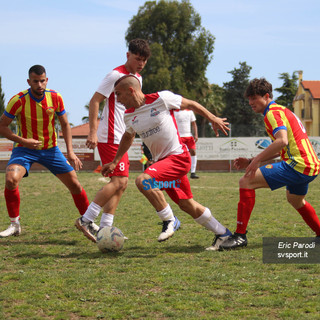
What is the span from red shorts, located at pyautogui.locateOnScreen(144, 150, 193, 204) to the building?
46446 mm

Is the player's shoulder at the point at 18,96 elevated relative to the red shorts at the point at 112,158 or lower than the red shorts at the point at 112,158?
elevated

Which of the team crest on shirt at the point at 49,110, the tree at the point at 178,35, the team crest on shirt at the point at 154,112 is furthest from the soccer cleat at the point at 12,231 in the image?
the tree at the point at 178,35

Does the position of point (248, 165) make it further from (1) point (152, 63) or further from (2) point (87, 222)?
(1) point (152, 63)

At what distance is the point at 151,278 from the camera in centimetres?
449

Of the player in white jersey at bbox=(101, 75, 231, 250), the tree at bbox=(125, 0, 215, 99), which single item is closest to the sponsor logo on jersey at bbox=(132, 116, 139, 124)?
the player in white jersey at bbox=(101, 75, 231, 250)

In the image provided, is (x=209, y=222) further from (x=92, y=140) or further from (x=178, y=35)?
(x=178, y=35)

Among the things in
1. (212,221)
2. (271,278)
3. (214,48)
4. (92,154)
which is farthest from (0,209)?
(214,48)

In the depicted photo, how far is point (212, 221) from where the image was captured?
225 inches

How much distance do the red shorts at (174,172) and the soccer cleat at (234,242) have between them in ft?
2.23

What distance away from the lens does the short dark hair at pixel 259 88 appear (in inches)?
219

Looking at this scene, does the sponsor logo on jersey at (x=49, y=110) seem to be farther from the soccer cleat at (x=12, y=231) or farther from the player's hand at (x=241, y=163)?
the player's hand at (x=241, y=163)

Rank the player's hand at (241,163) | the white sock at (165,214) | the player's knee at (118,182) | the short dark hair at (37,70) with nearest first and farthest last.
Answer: the player's hand at (241,163)
the white sock at (165,214)
the player's knee at (118,182)
the short dark hair at (37,70)

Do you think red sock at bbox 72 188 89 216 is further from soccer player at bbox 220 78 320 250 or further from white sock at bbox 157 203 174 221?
soccer player at bbox 220 78 320 250

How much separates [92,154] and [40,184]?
29.2 ft
